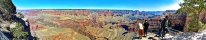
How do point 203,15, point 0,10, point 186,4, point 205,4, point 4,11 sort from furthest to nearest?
point 4,11 → point 0,10 → point 203,15 → point 186,4 → point 205,4

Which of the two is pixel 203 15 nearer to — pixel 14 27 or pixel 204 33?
pixel 204 33

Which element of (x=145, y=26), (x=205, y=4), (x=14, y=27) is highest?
(x=205, y=4)

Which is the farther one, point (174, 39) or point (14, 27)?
point (14, 27)

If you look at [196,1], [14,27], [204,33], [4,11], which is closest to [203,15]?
[204,33]

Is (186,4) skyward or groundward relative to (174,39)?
skyward

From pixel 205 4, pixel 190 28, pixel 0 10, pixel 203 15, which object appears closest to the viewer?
pixel 205 4

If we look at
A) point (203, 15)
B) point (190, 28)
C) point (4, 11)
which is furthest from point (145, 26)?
point (4, 11)
